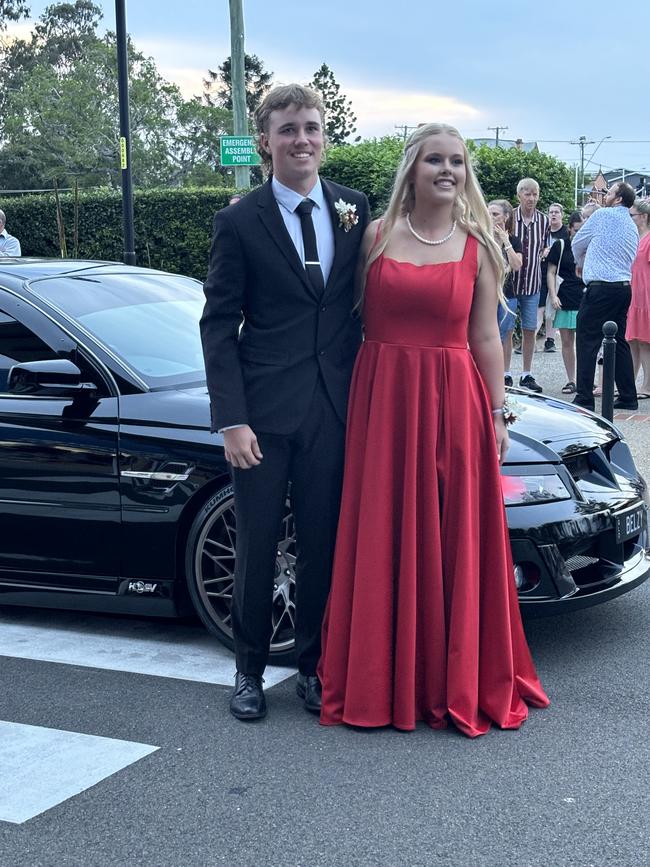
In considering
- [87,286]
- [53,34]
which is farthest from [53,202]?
[53,34]

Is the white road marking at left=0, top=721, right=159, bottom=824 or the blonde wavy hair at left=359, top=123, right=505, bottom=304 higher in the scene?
the blonde wavy hair at left=359, top=123, right=505, bottom=304

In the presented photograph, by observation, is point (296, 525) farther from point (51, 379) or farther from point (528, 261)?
point (528, 261)

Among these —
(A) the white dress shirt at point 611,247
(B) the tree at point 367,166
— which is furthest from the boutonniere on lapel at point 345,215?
(B) the tree at point 367,166

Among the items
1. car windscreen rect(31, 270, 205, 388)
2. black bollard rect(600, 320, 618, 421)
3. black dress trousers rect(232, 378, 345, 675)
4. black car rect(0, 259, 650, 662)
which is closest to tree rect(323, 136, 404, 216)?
black bollard rect(600, 320, 618, 421)

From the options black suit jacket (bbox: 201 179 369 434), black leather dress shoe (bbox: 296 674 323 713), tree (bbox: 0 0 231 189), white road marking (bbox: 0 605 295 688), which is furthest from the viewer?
tree (bbox: 0 0 231 189)

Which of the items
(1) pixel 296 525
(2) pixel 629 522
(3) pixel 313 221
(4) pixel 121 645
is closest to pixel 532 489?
(2) pixel 629 522

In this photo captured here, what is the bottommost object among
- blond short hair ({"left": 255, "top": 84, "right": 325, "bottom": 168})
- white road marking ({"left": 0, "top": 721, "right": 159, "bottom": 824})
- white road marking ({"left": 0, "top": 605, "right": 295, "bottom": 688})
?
white road marking ({"left": 0, "top": 605, "right": 295, "bottom": 688})

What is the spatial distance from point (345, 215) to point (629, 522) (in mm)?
1708

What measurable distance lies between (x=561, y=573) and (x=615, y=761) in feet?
2.82

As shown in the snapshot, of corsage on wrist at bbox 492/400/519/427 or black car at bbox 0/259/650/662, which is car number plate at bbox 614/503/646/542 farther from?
corsage on wrist at bbox 492/400/519/427

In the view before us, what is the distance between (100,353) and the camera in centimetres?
477

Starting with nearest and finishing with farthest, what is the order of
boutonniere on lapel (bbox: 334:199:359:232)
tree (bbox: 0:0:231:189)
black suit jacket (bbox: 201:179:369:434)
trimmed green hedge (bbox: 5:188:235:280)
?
black suit jacket (bbox: 201:179:369:434), boutonniere on lapel (bbox: 334:199:359:232), trimmed green hedge (bbox: 5:188:235:280), tree (bbox: 0:0:231:189)

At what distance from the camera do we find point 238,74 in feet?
56.6

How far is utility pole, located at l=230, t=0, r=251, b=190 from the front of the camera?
1714 centimetres
